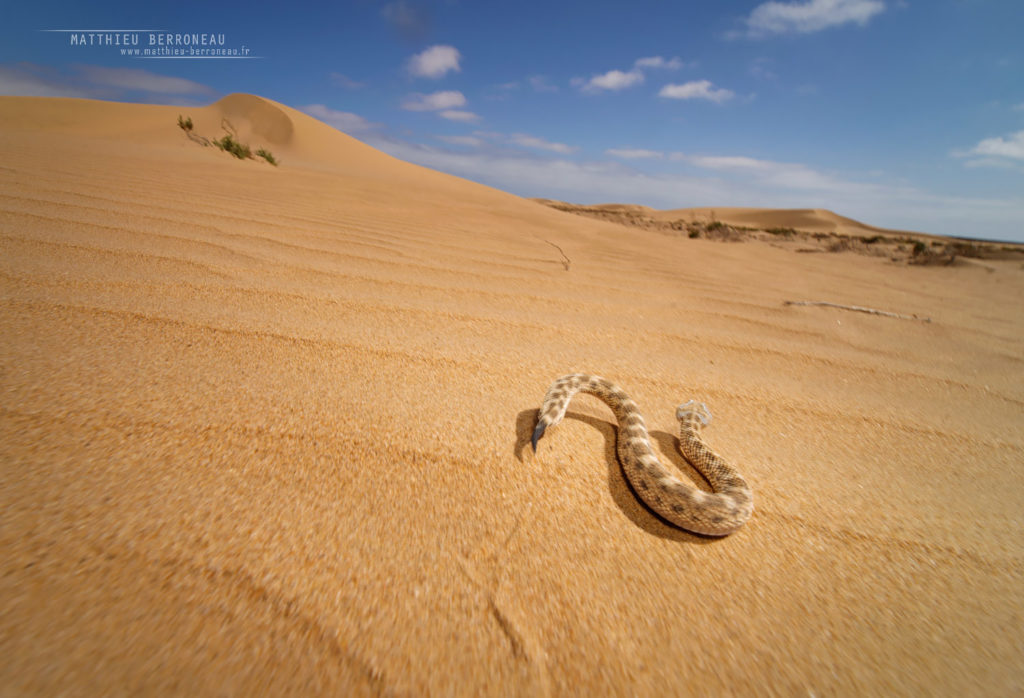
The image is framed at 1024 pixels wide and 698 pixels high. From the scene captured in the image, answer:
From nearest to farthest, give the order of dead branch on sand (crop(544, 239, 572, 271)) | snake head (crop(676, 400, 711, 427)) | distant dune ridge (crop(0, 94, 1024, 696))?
distant dune ridge (crop(0, 94, 1024, 696)), snake head (crop(676, 400, 711, 427)), dead branch on sand (crop(544, 239, 572, 271))

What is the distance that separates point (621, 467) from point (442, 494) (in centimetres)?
66

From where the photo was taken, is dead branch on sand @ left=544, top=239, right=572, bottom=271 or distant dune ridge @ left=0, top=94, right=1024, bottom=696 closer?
distant dune ridge @ left=0, top=94, right=1024, bottom=696

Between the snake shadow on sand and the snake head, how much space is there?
Answer: 4.4 inches

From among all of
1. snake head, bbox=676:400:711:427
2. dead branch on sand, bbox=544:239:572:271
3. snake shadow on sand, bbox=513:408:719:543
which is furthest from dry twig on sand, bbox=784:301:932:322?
snake shadow on sand, bbox=513:408:719:543

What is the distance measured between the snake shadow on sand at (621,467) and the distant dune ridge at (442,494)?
1 centimetres

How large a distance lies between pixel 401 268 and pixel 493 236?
66.4 inches

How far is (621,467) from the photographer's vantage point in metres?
1.36

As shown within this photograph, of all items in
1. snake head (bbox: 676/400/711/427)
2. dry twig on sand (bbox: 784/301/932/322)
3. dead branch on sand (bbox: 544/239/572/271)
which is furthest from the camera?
dead branch on sand (bbox: 544/239/572/271)

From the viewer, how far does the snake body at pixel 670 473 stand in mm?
1159

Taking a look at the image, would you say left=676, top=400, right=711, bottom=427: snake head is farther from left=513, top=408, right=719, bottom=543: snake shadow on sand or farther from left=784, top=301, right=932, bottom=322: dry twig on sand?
left=784, top=301, right=932, bottom=322: dry twig on sand

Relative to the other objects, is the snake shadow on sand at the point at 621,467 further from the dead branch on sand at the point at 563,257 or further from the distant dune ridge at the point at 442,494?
the dead branch on sand at the point at 563,257

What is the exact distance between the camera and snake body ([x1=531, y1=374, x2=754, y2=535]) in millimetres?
1159

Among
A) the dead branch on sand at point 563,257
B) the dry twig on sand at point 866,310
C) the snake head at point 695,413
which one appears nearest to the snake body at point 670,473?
the snake head at point 695,413

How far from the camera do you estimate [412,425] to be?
1.31 metres
